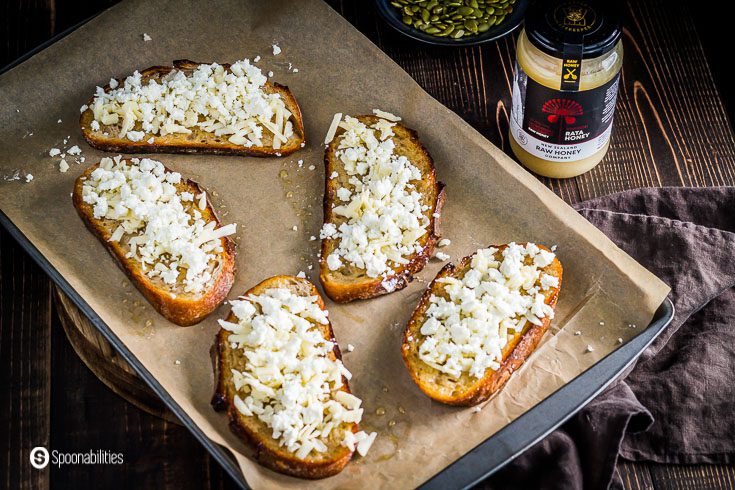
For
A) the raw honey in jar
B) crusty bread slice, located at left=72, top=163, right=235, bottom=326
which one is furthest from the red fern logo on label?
crusty bread slice, located at left=72, top=163, right=235, bottom=326

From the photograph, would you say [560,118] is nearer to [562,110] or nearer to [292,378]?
[562,110]

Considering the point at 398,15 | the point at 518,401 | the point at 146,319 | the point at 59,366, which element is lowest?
the point at 59,366

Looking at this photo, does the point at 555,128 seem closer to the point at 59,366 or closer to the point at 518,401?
the point at 518,401

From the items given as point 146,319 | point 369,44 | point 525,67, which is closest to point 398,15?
point 369,44

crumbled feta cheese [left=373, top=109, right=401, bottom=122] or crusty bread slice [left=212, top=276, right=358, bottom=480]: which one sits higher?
crumbled feta cheese [left=373, top=109, right=401, bottom=122]

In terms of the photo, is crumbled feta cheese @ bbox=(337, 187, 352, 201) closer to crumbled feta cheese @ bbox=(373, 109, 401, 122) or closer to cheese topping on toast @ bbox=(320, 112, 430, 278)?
cheese topping on toast @ bbox=(320, 112, 430, 278)

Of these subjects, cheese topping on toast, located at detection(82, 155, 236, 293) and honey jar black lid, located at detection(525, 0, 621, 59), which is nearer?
honey jar black lid, located at detection(525, 0, 621, 59)

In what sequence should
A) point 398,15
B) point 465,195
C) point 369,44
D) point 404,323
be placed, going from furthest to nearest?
point 398,15 → point 369,44 → point 465,195 → point 404,323
